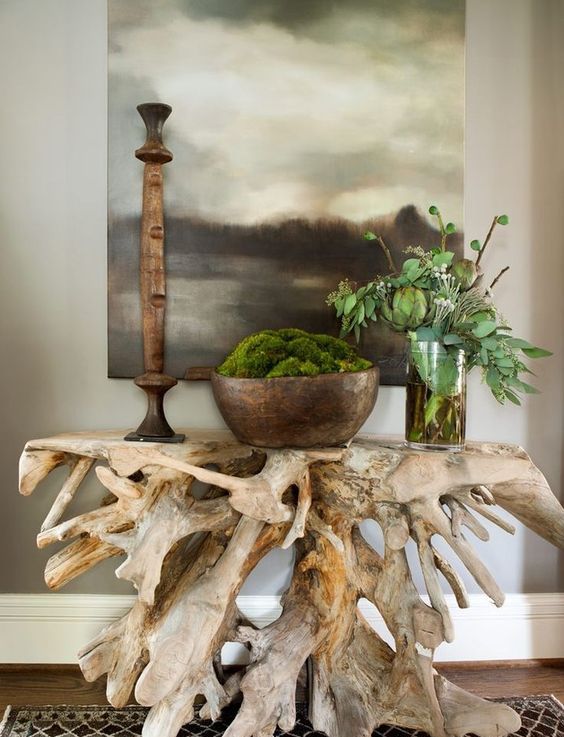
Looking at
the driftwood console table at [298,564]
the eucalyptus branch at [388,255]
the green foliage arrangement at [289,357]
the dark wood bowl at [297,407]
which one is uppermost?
the eucalyptus branch at [388,255]

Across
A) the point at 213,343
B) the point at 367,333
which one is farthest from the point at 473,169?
the point at 213,343

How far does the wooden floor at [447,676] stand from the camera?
1.75 m

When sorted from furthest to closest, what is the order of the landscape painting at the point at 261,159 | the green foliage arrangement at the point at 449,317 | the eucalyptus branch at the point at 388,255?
1. the landscape painting at the point at 261,159
2. the eucalyptus branch at the point at 388,255
3. the green foliage arrangement at the point at 449,317

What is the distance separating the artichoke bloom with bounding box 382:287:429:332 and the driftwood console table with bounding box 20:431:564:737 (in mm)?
347

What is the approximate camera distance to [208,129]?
1.91 metres

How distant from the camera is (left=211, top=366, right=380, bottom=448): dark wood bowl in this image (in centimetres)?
144

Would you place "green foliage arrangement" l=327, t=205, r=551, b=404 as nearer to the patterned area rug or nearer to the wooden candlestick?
the wooden candlestick

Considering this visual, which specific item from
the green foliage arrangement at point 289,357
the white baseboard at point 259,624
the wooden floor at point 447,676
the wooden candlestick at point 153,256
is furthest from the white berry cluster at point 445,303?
the wooden floor at point 447,676

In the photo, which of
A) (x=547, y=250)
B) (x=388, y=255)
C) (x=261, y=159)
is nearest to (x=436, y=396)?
(x=388, y=255)

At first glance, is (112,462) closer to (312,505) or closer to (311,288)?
(312,505)

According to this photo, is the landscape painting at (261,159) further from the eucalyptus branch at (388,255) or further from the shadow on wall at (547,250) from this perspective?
the shadow on wall at (547,250)

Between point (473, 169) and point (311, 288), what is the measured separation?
70 cm

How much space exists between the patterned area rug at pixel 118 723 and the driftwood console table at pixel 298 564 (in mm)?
55

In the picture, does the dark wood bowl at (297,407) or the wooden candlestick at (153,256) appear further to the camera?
the wooden candlestick at (153,256)
